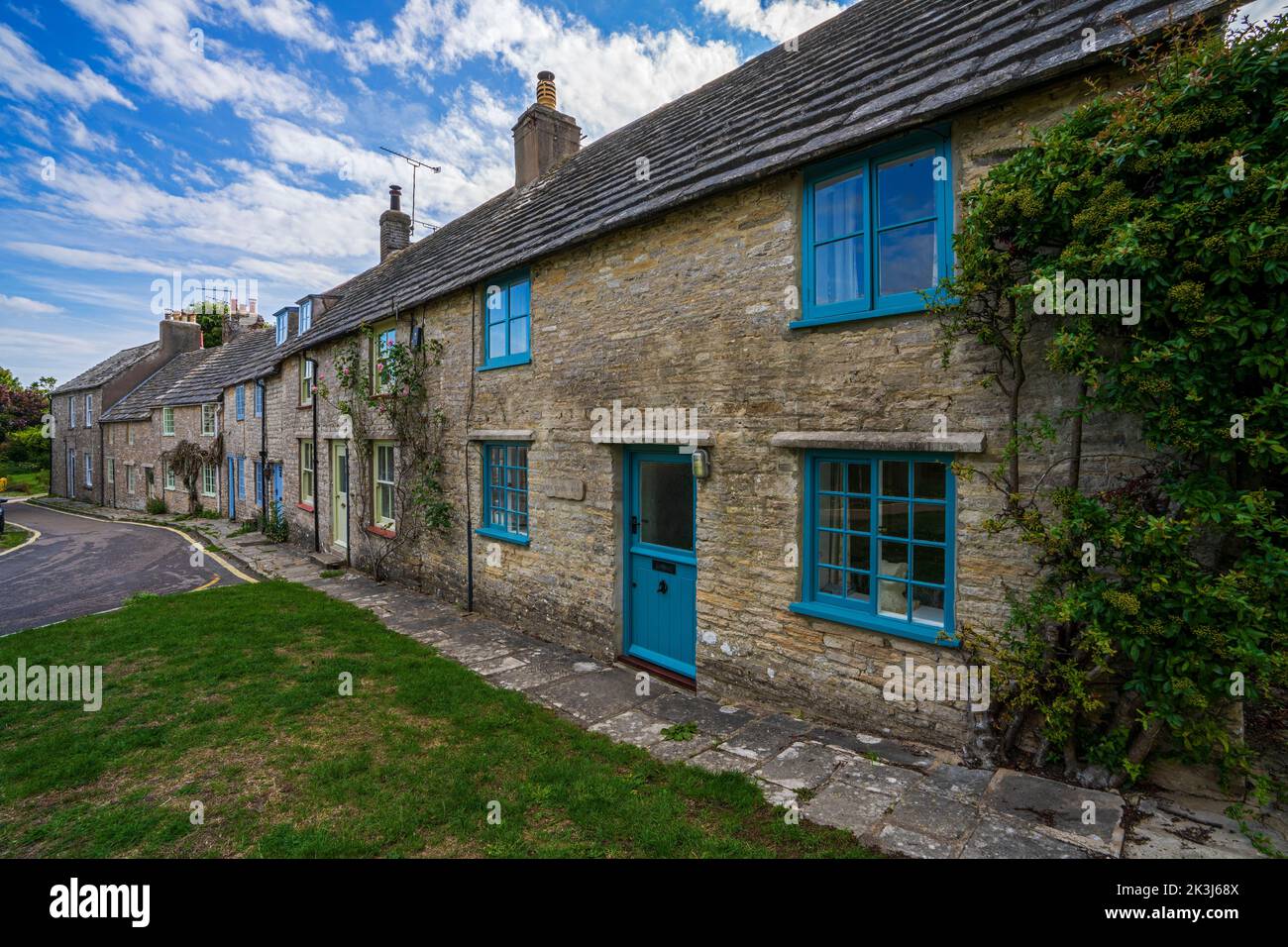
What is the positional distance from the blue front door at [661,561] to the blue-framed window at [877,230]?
2576mm

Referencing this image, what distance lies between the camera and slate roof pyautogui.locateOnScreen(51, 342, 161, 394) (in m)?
34.4

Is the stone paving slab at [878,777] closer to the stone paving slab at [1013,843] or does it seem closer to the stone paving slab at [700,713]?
the stone paving slab at [1013,843]

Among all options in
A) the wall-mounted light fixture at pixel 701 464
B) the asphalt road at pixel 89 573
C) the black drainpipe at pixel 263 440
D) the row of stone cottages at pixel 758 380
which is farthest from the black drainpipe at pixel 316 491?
the wall-mounted light fixture at pixel 701 464

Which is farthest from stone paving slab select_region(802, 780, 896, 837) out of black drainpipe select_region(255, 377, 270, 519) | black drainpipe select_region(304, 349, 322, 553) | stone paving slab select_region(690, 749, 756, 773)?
black drainpipe select_region(255, 377, 270, 519)

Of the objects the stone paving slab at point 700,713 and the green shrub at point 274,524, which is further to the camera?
the green shrub at point 274,524

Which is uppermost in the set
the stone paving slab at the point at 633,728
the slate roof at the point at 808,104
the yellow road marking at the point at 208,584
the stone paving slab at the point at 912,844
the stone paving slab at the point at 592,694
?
the slate roof at the point at 808,104

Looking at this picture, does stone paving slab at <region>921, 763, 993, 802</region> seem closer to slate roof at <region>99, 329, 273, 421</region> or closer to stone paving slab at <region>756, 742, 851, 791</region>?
stone paving slab at <region>756, 742, 851, 791</region>

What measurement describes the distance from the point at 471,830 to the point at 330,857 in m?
0.85

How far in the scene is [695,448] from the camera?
6.56m

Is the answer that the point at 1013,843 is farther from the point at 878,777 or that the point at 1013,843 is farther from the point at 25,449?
A: the point at 25,449

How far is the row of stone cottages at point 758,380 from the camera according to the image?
16.0ft
